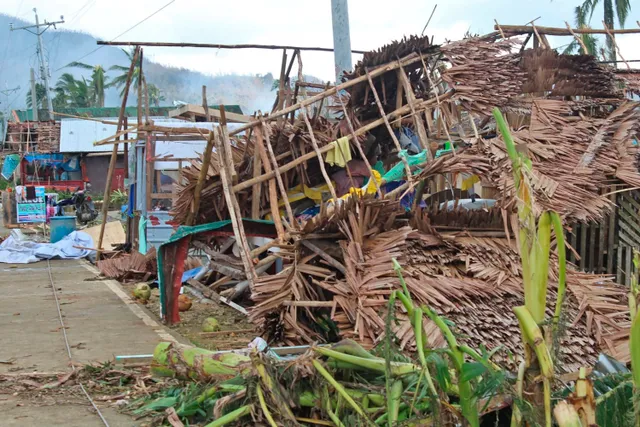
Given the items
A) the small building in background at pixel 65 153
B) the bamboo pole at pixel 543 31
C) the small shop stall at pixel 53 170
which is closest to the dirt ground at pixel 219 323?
the bamboo pole at pixel 543 31

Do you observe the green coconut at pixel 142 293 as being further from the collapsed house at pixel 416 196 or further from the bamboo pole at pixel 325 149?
the bamboo pole at pixel 325 149

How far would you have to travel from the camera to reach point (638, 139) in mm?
9148

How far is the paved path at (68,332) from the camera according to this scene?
17.9 ft

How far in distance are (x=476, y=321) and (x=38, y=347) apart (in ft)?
15.8

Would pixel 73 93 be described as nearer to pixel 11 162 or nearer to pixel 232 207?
pixel 11 162

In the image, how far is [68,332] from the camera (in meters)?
8.66

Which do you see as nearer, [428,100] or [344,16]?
[428,100]

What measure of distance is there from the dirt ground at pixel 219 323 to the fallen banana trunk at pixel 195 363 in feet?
6.34

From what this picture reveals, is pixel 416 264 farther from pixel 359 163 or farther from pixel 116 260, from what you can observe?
pixel 116 260

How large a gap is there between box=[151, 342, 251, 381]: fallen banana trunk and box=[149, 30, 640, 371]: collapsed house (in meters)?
1.21

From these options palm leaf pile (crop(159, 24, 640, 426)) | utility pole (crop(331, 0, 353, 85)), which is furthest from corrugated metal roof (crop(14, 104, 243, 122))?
palm leaf pile (crop(159, 24, 640, 426))

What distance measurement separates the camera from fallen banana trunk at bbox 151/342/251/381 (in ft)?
16.2

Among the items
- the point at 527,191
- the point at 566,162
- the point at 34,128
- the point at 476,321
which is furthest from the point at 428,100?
the point at 34,128

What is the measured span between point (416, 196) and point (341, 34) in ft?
13.9
